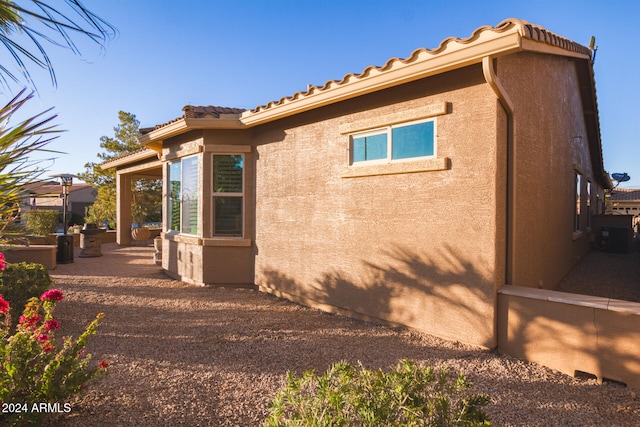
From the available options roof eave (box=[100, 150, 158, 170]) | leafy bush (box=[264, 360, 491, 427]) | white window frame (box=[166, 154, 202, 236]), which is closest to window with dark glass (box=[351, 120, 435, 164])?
leafy bush (box=[264, 360, 491, 427])

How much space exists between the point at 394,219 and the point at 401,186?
0.46m

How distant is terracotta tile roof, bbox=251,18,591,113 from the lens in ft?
12.9

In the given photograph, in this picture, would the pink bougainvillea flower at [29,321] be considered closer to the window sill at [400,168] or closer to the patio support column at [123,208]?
the window sill at [400,168]

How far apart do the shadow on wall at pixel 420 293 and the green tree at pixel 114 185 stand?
19.2 metres

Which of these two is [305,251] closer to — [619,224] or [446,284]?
[446,284]

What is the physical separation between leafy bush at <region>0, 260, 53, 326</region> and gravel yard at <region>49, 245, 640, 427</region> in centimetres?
60

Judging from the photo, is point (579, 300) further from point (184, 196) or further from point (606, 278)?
point (184, 196)

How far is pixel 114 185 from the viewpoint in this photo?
84.3 ft

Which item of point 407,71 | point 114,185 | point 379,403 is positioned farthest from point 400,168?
point 114,185

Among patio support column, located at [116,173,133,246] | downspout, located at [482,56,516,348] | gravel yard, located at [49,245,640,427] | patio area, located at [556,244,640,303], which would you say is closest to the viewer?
gravel yard, located at [49,245,640,427]

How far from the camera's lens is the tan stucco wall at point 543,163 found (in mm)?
5211

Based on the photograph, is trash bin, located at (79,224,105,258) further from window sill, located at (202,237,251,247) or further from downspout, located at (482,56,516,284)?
downspout, located at (482,56,516,284)

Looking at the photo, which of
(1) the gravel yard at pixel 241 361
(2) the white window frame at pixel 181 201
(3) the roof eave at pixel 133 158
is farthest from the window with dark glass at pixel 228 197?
(3) the roof eave at pixel 133 158

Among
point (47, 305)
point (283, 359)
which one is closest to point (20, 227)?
point (47, 305)
